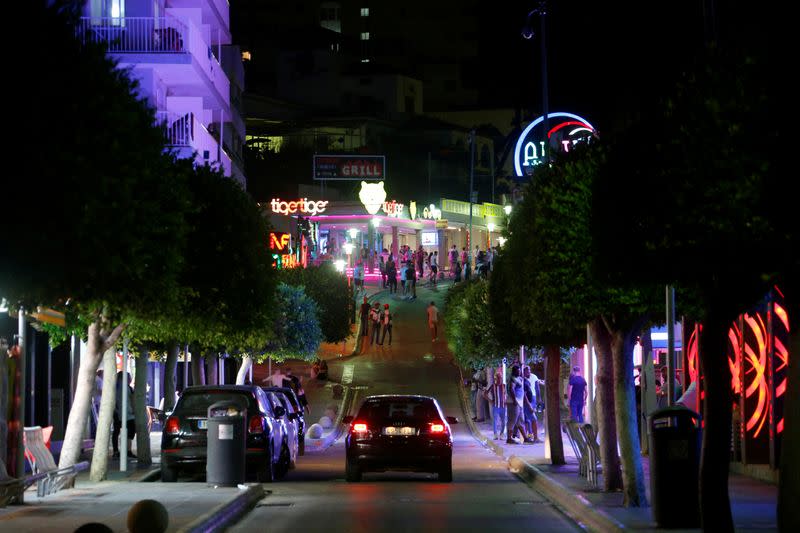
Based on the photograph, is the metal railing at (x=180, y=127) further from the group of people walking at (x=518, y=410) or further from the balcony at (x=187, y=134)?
the group of people walking at (x=518, y=410)

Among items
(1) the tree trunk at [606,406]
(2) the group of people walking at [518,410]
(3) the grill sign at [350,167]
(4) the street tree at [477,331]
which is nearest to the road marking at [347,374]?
(4) the street tree at [477,331]

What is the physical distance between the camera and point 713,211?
43.0ft

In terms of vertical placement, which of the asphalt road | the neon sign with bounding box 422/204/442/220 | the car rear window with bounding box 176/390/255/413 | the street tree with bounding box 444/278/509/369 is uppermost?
the neon sign with bounding box 422/204/442/220

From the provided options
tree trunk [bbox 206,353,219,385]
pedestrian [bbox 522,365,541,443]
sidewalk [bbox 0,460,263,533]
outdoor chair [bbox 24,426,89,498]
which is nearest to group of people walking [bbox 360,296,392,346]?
tree trunk [bbox 206,353,219,385]

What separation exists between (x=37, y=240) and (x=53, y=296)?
269 centimetres

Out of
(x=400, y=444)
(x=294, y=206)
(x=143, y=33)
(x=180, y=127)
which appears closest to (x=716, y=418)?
(x=400, y=444)

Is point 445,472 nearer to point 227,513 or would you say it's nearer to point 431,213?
point 227,513

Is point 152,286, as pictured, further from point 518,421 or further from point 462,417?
point 462,417

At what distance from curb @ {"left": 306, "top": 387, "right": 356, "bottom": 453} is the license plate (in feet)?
45.2

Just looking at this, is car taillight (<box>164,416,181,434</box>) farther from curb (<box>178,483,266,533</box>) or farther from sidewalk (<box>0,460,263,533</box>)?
curb (<box>178,483,266,533</box>)

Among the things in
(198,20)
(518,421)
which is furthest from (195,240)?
(198,20)

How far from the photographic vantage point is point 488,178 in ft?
392

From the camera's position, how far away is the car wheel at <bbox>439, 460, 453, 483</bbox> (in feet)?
81.3

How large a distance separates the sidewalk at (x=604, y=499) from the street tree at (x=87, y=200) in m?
6.75
